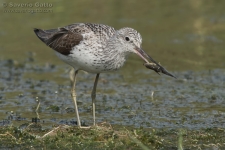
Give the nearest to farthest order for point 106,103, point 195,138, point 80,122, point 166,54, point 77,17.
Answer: point 195,138 < point 80,122 < point 106,103 < point 166,54 < point 77,17

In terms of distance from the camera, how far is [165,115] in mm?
10516

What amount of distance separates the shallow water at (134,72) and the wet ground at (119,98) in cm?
2

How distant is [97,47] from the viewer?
939 cm

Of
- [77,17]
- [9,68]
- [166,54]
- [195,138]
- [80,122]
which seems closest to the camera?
[195,138]

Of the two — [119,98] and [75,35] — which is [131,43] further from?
[119,98]

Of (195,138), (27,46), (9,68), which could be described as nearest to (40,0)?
(27,46)

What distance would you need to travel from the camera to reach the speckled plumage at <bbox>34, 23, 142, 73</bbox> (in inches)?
367

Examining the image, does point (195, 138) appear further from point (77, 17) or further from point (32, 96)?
point (77, 17)

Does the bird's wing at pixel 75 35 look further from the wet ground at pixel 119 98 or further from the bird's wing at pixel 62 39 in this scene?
A: the wet ground at pixel 119 98

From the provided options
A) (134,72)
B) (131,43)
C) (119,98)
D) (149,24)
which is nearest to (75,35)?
(131,43)

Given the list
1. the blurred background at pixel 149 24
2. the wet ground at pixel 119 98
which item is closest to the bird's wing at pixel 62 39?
the wet ground at pixel 119 98

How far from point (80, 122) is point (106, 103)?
146cm

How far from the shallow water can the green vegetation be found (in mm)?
1024

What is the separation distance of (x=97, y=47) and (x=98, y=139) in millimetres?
1631
